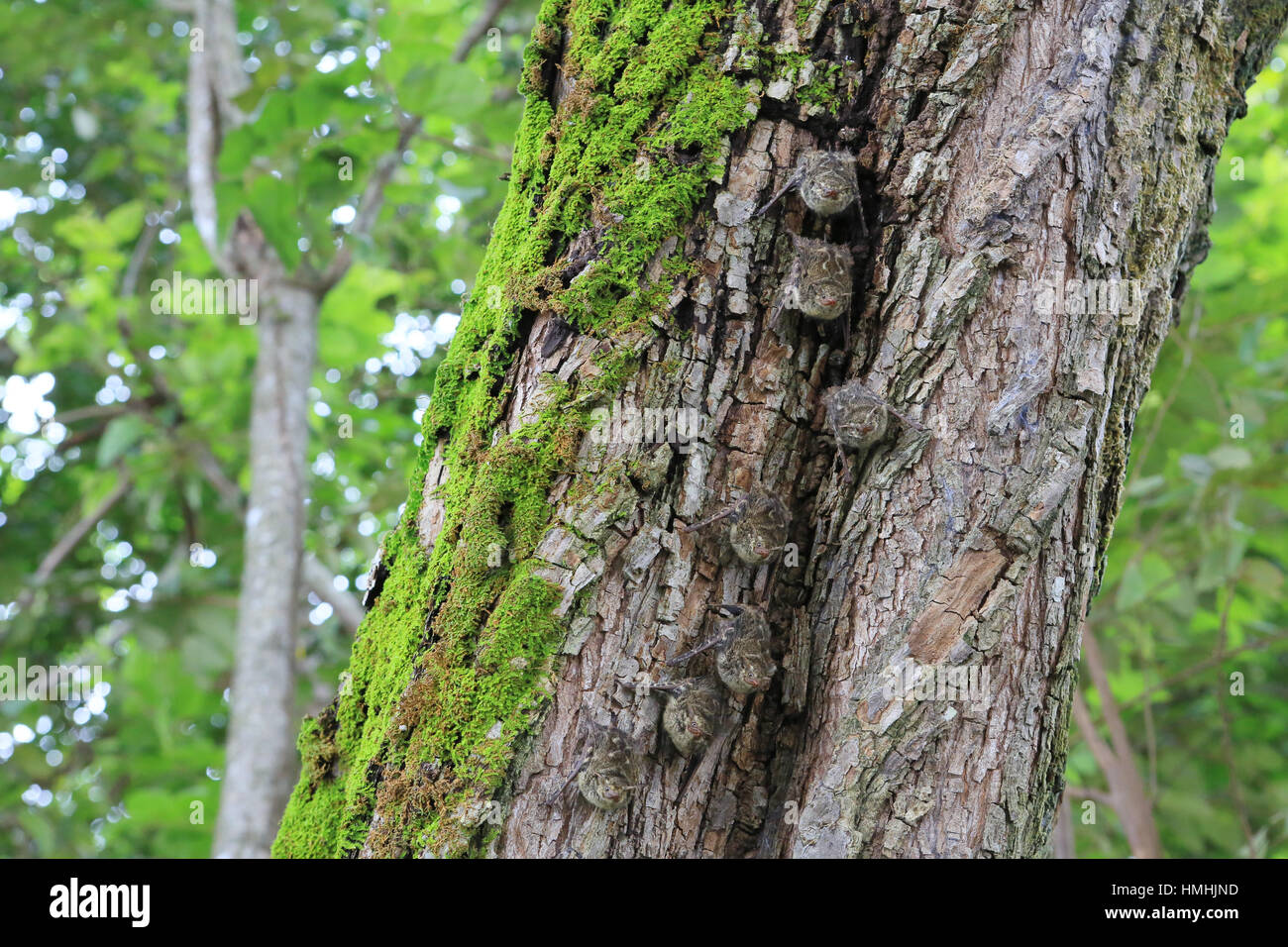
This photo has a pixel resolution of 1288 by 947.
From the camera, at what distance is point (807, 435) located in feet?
6.12

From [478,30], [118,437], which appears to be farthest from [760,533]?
[118,437]

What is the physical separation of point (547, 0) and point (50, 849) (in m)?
5.88

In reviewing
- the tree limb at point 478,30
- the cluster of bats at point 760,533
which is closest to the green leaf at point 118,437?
the tree limb at point 478,30

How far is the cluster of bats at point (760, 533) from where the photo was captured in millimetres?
1689

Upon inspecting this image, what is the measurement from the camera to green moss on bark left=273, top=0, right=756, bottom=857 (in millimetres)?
1751

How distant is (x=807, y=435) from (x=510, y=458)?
58 cm

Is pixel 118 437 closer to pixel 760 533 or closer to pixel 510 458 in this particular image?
pixel 510 458

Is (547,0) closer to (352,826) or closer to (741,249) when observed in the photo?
(741,249)

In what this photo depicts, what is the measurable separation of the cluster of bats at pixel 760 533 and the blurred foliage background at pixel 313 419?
220cm

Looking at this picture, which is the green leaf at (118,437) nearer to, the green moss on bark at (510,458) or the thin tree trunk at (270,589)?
the thin tree trunk at (270,589)

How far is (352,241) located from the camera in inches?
191

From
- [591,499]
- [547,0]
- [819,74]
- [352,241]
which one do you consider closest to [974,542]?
[591,499]

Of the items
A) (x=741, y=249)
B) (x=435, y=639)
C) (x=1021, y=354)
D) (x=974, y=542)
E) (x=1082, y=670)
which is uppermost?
(x=741, y=249)

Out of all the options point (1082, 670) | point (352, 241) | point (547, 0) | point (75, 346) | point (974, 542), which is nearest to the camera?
point (974, 542)
